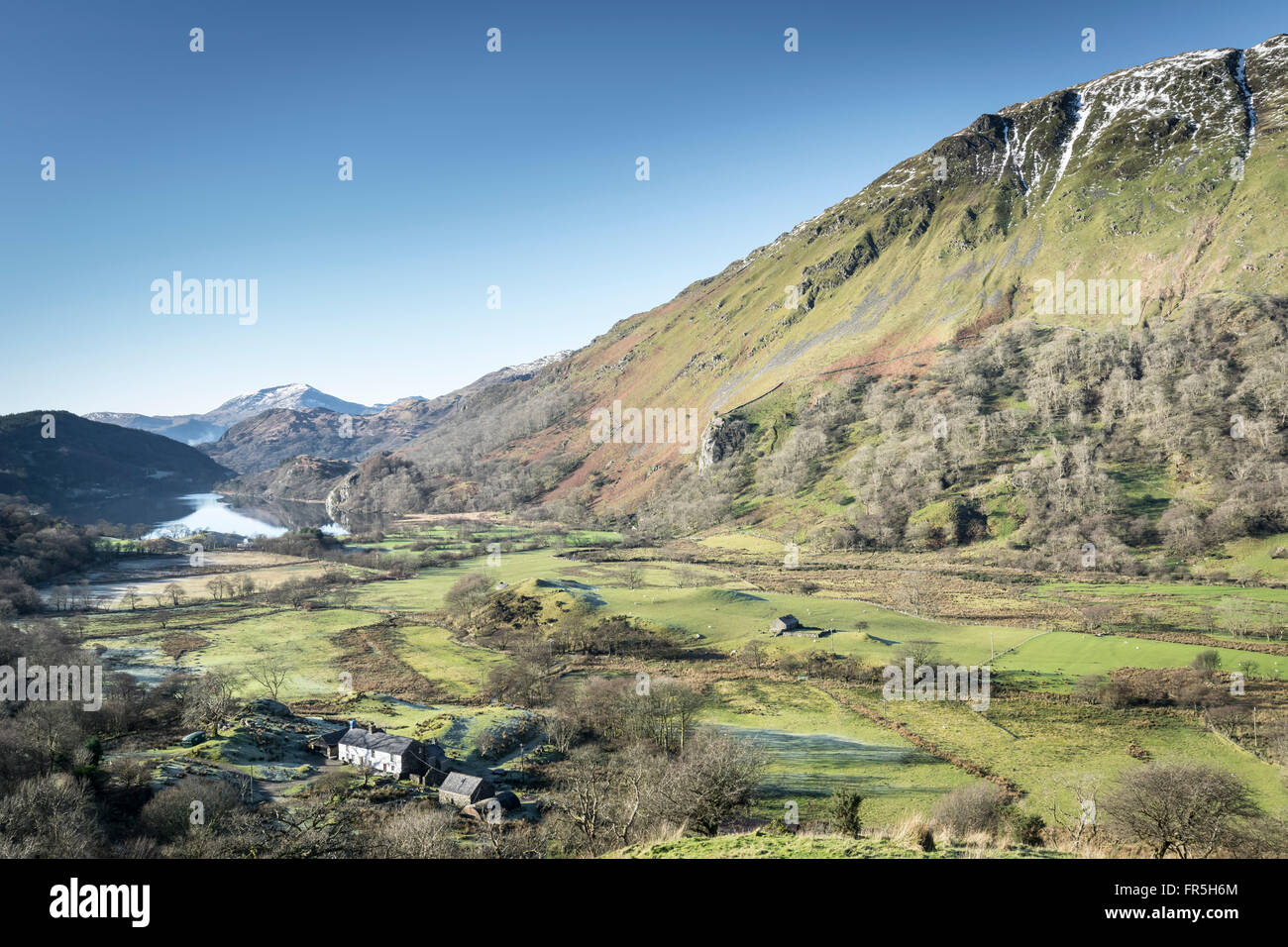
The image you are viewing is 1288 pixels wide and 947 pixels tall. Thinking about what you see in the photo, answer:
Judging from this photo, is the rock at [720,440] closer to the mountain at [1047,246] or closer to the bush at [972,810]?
the mountain at [1047,246]

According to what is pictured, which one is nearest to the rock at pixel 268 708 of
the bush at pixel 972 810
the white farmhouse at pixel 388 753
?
the white farmhouse at pixel 388 753

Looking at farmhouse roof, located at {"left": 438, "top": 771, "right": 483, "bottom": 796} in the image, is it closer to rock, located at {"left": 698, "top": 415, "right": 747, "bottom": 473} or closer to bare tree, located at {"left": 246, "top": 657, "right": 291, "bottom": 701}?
bare tree, located at {"left": 246, "top": 657, "right": 291, "bottom": 701}

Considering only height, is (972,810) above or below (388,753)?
above

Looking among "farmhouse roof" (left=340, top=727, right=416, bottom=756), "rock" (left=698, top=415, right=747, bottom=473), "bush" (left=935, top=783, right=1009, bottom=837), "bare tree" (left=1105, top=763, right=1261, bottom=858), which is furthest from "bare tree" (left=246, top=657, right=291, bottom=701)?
"rock" (left=698, top=415, right=747, bottom=473)

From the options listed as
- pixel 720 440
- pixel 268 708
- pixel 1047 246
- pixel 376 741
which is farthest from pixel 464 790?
pixel 1047 246

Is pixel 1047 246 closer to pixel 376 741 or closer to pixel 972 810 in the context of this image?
pixel 972 810

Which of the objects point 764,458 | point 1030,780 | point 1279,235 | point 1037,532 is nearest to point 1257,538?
point 1037,532
